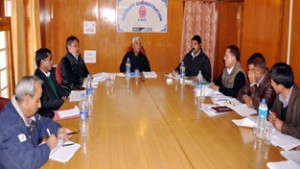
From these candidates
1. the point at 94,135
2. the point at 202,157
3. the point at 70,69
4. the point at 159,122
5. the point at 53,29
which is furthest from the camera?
the point at 53,29

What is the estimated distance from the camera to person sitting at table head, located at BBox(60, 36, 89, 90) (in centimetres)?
443

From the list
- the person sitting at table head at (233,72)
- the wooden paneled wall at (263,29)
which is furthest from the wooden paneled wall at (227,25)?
the person sitting at table head at (233,72)

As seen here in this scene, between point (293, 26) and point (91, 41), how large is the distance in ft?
13.4

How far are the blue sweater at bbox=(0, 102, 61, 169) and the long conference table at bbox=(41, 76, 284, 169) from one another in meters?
0.11

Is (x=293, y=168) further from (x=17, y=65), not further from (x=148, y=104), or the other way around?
(x=17, y=65)

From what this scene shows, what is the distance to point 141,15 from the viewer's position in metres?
6.65

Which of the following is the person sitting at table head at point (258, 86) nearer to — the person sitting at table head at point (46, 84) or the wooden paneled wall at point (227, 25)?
the person sitting at table head at point (46, 84)

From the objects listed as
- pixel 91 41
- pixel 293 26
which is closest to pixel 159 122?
pixel 293 26

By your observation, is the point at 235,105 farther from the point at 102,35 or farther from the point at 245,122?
the point at 102,35

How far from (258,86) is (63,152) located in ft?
7.33

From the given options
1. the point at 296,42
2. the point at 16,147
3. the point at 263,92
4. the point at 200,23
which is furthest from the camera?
the point at 200,23

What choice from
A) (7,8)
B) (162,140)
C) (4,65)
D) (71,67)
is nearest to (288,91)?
(162,140)

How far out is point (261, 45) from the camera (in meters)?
5.29

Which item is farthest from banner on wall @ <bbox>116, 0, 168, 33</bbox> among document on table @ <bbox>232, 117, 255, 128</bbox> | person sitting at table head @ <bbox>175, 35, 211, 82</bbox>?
document on table @ <bbox>232, 117, 255, 128</bbox>
